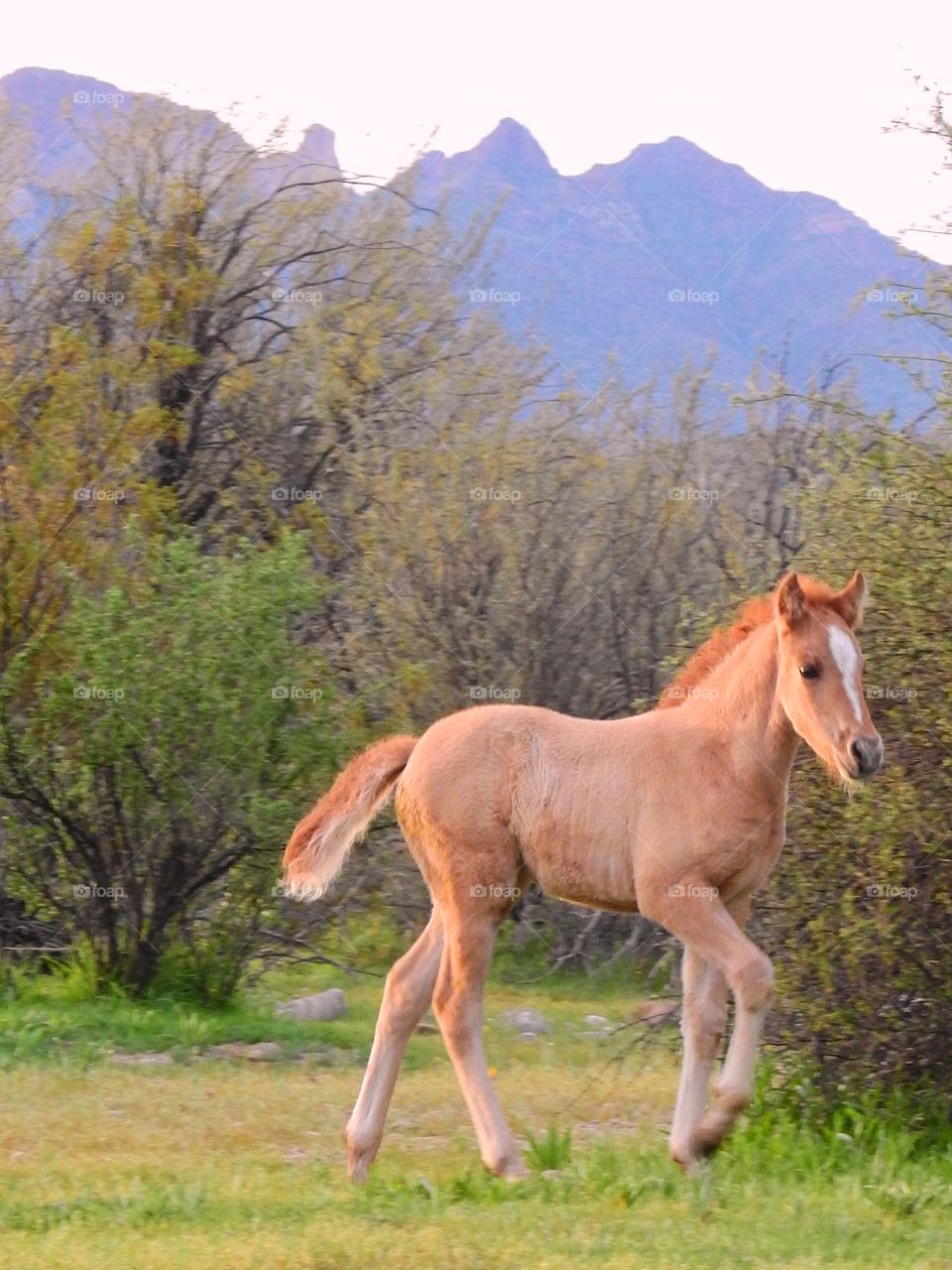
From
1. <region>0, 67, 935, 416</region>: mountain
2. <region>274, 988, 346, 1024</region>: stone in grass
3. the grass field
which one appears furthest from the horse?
<region>0, 67, 935, 416</region>: mountain

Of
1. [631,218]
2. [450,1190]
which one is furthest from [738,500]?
[631,218]

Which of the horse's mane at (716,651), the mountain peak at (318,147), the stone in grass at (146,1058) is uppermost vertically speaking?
the mountain peak at (318,147)

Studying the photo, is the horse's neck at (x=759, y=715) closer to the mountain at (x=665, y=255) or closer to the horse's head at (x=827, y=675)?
the horse's head at (x=827, y=675)

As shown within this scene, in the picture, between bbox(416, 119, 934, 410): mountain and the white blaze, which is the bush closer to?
the white blaze

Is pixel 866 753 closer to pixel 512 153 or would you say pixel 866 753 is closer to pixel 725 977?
pixel 725 977

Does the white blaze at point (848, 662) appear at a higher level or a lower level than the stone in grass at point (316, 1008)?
higher

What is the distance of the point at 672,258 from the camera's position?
4809 centimetres

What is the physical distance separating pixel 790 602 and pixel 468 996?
2022 millimetres

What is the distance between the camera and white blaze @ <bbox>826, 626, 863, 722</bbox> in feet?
21.0

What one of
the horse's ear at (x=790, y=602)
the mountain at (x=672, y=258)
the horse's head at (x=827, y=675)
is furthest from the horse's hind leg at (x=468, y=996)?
the mountain at (x=672, y=258)

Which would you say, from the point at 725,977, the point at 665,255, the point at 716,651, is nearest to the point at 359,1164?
the point at 725,977

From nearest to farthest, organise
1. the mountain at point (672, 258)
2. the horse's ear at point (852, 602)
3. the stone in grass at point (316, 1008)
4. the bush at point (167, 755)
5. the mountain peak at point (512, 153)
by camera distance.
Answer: the horse's ear at point (852, 602) < the bush at point (167, 755) < the stone in grass at point (316, 1008) < the mountain at point (672, 258) < the mountain peak at point (512, 153)

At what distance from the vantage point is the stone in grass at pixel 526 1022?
468 inches

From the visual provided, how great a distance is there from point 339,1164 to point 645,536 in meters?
8.17
